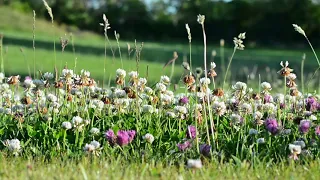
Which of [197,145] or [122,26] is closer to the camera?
[197,145]

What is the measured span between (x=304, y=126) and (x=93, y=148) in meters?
1.07

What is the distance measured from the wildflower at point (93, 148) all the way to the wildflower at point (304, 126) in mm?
1036

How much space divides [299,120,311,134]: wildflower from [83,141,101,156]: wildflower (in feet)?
3.40

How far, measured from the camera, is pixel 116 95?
3.92m

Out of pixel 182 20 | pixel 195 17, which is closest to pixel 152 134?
pixel 195 17

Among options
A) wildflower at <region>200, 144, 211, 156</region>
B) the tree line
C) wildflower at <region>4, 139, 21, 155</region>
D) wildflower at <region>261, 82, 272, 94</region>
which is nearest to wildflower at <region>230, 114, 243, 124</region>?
wildflower at <region>200, 144, 211, 156</region>

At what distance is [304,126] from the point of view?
338cm

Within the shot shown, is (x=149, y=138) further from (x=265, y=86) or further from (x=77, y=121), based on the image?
(x=265, y=86)

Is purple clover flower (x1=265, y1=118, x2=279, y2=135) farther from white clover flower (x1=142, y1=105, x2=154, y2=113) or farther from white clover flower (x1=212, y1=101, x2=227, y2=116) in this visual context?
white clover flower (x1=142, y1=105, x2=154, y2=113)

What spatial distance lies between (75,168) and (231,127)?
1.06 meters

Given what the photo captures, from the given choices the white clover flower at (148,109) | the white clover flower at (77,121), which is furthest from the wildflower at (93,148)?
the white clover flower at (148,109)

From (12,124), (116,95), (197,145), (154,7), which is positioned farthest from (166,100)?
(154,7)

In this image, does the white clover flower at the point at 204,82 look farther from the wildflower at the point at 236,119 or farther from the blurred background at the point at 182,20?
the blurred background at the point at 182,20

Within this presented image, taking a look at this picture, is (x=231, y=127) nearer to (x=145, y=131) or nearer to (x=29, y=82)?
(x=145, y=131)
